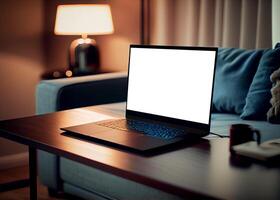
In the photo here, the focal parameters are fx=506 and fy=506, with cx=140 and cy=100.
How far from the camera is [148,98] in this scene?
71.2 inches

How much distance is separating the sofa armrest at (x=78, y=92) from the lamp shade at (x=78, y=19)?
1.56 feet

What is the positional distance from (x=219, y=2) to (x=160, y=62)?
1.58 m

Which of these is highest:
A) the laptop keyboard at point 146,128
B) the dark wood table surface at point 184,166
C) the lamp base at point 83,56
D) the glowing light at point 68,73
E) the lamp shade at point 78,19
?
the lamp shade at point 78,19

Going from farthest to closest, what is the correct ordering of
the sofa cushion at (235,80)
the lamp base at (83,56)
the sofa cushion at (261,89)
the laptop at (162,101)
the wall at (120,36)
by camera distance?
the wall at (120,36) → the lamp base at (83,56) → the sofa cushion at (235,80) → the sofa cushion at (261,89) → the laptop at (162,101)

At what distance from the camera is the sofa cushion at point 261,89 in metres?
2.27

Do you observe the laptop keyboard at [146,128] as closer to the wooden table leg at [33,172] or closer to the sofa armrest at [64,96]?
the wooden table leg at [33,172]

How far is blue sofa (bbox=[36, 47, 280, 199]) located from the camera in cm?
212

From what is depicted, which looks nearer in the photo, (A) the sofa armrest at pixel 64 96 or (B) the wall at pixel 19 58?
(A) the sofa armrest at pixel 64 96

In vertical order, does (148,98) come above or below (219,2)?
below

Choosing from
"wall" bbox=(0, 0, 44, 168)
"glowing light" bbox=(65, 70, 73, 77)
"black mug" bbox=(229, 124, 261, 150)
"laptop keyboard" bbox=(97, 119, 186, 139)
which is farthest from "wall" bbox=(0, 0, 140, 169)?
"black mug" bbox=(229, 124, 261, 150)

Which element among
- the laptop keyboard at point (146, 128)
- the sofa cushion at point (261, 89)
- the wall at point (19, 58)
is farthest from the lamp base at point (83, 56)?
the laptop keyboard at point (146, 128)

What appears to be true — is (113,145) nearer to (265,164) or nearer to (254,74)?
(265,164)

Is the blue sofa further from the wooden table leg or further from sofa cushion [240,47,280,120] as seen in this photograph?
the wooden table leg

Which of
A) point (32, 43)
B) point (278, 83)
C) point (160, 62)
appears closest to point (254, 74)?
point (278, 83)
